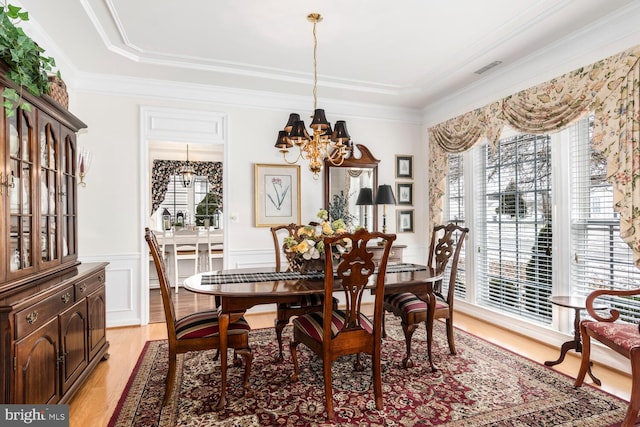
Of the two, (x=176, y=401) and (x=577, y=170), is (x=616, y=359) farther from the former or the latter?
(x=176, y=401)

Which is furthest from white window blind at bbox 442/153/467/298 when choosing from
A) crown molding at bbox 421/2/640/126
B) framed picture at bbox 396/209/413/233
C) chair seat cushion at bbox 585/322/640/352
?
chair seat cushion at bbox 585/322/640/352

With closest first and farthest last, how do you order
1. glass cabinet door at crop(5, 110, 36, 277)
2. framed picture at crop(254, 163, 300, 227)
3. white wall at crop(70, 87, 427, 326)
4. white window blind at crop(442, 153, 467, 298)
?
glass cabinet door at crop(5, 110, 36, 277) → white wall at crop(70, 87, 427, 326) → framed picture at crop(254, 163, 300, 227) → white window blind at crop(442, 153, 467, 298)

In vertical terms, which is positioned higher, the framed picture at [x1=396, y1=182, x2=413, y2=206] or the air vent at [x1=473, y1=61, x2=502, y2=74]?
the air vent at [x1=473, y1=61, x2=502, y2=74]

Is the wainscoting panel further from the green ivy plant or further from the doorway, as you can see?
the green ivy plant

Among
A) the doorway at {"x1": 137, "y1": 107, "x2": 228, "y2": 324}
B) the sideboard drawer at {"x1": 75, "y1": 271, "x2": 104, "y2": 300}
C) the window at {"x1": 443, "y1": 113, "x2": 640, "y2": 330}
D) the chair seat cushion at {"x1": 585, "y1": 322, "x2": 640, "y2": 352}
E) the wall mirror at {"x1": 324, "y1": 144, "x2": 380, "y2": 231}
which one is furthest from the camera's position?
the wall mirror at {"x1": 324, "y1": 144, "x2": 380, "y2": 231}

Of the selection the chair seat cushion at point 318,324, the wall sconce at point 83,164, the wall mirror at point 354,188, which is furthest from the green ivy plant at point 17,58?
the wall mirror at point 354,188

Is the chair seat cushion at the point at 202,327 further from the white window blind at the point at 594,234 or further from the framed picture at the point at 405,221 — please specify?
the framed picture at the point at 405,221

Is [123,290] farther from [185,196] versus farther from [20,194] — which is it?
[185,196]

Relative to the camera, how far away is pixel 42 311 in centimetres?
195

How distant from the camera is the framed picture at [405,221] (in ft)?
16.7

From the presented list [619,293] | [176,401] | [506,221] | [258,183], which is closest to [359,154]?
[258,183]

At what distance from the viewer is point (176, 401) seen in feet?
7.75

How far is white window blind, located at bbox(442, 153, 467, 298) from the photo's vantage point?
4.56 meters

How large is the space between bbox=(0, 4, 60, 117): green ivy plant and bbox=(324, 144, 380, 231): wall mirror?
315 cm
